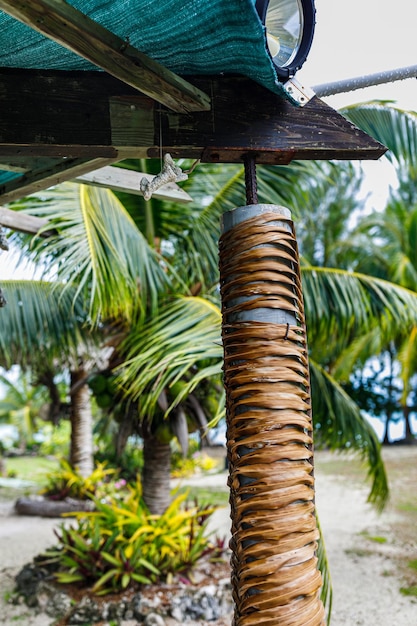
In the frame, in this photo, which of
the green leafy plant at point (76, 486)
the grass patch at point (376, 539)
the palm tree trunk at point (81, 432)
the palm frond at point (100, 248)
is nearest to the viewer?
the palm frond at point (100, 248)

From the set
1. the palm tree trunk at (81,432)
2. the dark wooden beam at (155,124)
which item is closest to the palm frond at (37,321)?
the palm tree trunk at (81,432)

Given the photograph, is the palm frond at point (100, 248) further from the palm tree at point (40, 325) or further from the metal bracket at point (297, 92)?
the metal bracket at point (297, 92)

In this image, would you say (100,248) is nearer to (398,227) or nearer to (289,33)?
(289,33)

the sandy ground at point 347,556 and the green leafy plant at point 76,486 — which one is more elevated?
the green leafy plant at point 76,486

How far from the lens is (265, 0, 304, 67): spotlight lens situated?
125 centimetres

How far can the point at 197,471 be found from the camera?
36.0 ft

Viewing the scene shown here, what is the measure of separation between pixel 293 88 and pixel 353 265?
12.2 m

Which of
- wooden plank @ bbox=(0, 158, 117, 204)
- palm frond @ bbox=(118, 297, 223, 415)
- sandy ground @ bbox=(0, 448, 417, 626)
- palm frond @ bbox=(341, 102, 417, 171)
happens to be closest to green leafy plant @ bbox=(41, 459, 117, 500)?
sandy ground @ bbox=(0, 448, 417, 626)

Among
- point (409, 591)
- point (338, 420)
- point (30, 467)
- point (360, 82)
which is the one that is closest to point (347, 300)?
point (338, 420)

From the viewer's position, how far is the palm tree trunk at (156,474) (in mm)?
4852

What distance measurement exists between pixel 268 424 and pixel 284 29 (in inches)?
33.5

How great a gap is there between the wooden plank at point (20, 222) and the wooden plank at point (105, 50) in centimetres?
215

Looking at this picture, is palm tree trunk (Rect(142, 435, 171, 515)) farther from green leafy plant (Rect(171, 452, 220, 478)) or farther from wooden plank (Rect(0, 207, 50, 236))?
green leafy plant (Rect(171, 452, 220, 478))

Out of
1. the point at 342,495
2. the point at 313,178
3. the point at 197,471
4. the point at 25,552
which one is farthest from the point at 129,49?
the point at 197,471
